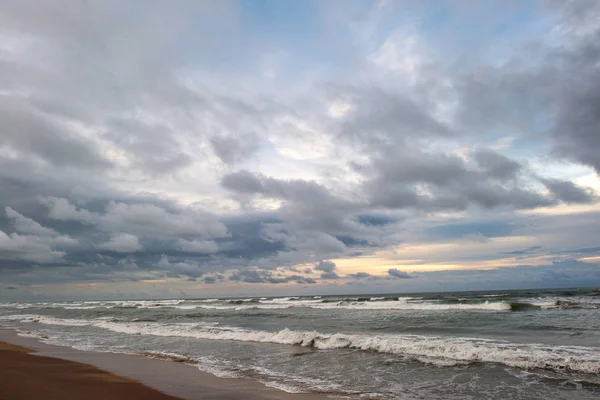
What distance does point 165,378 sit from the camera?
10.8m

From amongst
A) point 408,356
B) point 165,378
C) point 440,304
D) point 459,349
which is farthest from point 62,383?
point 440,304

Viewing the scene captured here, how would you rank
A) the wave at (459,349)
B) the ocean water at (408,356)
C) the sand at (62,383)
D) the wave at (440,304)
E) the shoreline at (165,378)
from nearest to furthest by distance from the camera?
the sand at (62,383), the shoreline at (165,378), the ocean water at (408,356), the wave at (459,349), the wave at (440,304)

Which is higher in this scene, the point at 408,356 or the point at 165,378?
the point at 165,378

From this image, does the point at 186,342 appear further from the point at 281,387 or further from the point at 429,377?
the point at 429,377

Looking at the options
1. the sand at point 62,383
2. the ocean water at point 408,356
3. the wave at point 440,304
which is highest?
the sand at point 62,383

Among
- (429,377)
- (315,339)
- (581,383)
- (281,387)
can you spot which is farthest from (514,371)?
(315,339)

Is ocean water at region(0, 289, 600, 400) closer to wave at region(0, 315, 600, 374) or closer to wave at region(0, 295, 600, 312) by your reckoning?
wave at region(0, 315, 600, 374)

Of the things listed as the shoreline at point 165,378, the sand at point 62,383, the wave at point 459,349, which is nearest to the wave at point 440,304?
the wave at point 459,349

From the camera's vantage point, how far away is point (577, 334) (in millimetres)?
17125

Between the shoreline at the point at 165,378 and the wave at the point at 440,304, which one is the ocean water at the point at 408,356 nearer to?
the shoreline at the point at 165,378

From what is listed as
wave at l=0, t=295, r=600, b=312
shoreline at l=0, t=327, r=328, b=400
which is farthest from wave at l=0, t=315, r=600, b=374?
wave at l=0, t=295, r=600, b=312

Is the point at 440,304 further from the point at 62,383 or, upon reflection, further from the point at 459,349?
the point at 62,383

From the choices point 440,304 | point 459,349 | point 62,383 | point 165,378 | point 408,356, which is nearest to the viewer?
point 62,383

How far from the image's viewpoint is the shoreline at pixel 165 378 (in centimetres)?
894
